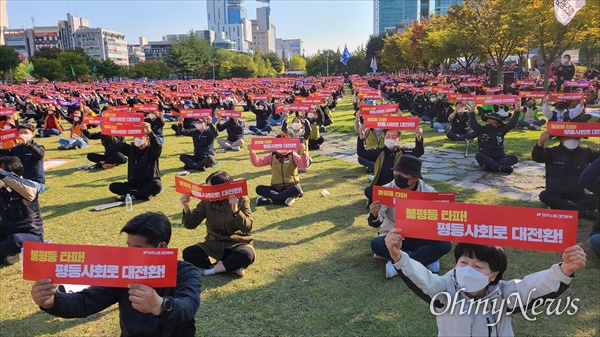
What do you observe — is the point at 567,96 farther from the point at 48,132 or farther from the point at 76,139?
the point at 48,132

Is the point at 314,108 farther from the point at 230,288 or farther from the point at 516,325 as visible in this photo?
the point at 516,325

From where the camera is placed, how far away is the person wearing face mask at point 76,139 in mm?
14891

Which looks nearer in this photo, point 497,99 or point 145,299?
point 145,299

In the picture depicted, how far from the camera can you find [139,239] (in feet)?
9.12

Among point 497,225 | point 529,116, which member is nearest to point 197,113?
point 497,225

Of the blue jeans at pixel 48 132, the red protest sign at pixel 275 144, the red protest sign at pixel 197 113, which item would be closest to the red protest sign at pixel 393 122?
the red protest sign at pixel 275 144

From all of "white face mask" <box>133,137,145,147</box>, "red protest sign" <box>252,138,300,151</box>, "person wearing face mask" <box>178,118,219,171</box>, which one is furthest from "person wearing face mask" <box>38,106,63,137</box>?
"red protest sign" <box>252,138,300,151</box>

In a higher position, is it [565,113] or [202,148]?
[565,113]

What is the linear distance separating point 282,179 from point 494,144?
5.27 m

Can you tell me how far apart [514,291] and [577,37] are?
26.3m

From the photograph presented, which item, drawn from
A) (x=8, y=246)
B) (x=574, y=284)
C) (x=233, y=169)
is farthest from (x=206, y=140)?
(x=574, y=284)

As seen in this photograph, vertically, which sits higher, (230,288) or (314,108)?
(314,108)

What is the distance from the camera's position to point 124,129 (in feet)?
28.7

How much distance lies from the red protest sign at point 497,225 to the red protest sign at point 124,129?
22.5ft
